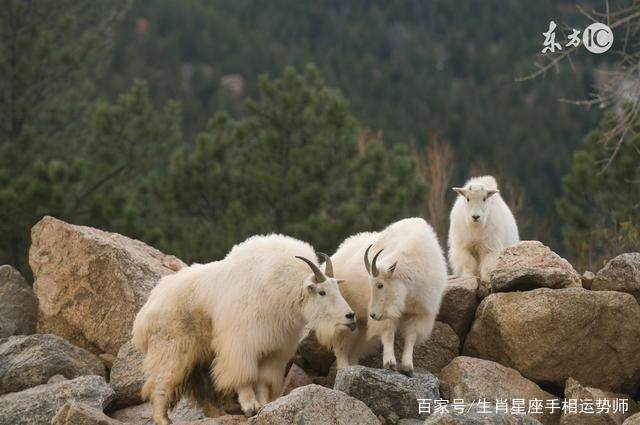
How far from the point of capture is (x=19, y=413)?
36.5ft

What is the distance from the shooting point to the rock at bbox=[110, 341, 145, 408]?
11.9 metres

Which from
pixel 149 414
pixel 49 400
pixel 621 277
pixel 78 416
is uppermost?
pixel 621 277

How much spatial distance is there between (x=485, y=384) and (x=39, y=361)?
494cm

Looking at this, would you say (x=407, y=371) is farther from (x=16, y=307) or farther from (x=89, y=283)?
(x=16, y=307)

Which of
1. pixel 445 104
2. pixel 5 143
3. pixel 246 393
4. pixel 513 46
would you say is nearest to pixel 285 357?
pixel 246 393

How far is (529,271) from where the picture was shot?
11.6 m

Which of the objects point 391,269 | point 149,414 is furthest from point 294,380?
point 391,269

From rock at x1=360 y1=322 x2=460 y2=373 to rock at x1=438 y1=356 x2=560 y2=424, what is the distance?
12.9 inches

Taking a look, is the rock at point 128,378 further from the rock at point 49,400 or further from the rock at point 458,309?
the rock at point 458,309

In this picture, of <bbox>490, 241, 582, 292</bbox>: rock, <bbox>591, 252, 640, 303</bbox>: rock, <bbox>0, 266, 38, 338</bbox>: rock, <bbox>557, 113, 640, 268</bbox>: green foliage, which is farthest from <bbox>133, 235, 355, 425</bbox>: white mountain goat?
<bbox>557, 113, 640, 268</bbox>: green foliage

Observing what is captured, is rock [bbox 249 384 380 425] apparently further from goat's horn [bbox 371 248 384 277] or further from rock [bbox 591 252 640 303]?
rock [bbox 591 252 640 303]

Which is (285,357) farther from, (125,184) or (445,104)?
(445,104)

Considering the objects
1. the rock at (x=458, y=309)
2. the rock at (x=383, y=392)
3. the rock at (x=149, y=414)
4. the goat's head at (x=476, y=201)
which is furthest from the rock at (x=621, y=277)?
the rock at (x=149, y=414)

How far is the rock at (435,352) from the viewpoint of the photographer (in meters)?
11.4
